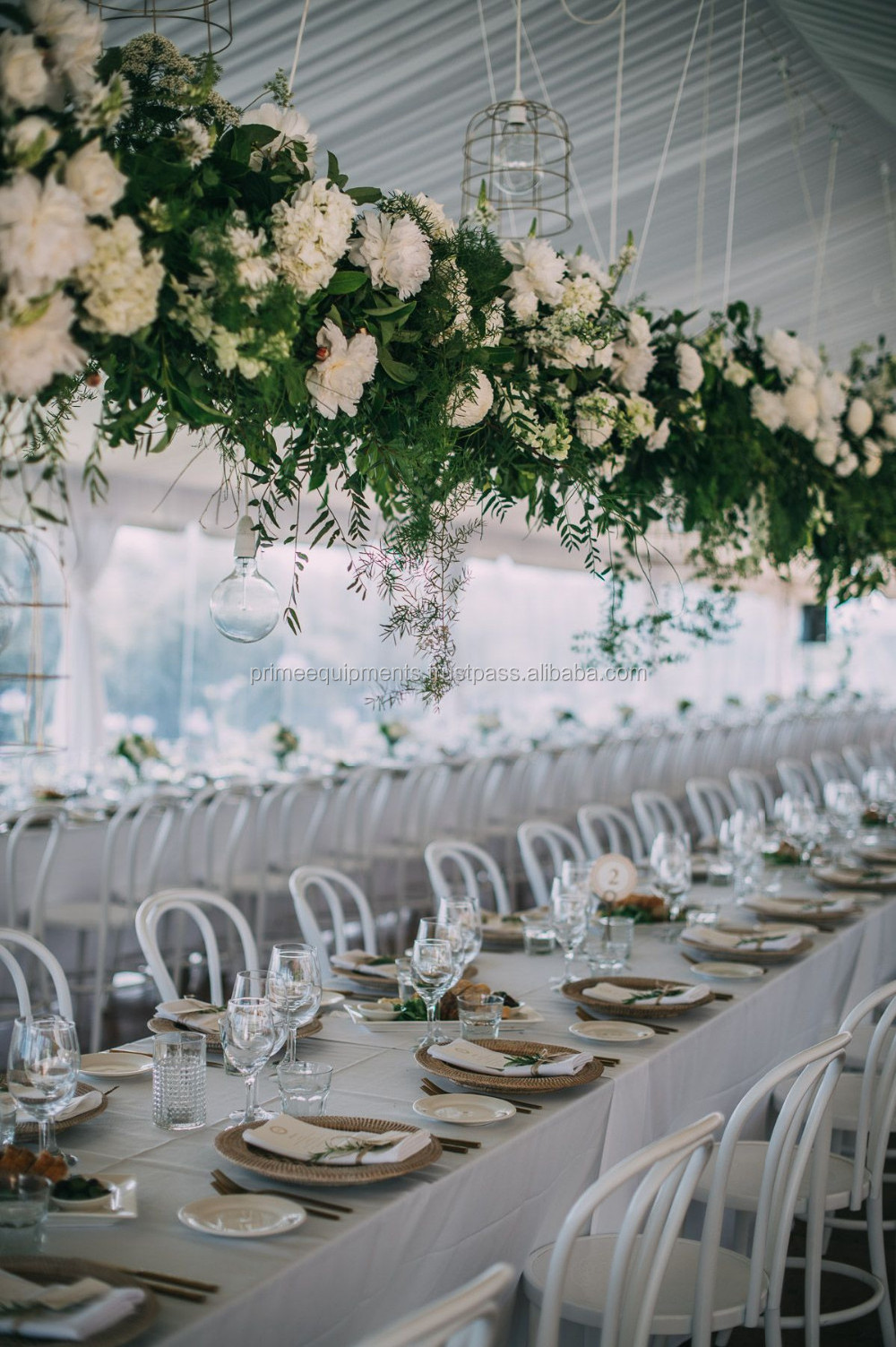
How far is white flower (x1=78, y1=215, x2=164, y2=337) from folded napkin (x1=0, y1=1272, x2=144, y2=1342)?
3.98 feet

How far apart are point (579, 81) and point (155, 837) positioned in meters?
3.76

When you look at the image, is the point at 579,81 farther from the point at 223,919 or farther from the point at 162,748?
the point at 162,748

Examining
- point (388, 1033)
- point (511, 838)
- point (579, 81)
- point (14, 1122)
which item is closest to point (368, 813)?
point (511, 838)

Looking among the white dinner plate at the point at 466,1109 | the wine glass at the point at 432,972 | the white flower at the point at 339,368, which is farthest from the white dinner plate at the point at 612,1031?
the white flower at the point at 339,368

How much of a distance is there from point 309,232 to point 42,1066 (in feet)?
4.42

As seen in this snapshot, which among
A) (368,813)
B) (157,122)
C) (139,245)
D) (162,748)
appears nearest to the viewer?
(139,245)

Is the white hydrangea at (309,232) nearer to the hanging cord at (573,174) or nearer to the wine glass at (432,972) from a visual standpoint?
the wine glass at (432,972)

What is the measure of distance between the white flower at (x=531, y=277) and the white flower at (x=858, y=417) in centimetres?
215

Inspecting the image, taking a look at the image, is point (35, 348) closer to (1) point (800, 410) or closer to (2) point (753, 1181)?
(2) point (753, 1181)

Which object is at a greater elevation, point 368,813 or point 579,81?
point 579,81

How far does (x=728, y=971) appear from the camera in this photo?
3.29 metres

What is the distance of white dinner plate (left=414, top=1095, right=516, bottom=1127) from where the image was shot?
216 cm

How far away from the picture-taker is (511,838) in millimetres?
8102

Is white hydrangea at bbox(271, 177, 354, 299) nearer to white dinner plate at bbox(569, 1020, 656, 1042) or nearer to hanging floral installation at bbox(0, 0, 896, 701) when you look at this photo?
hanging floral installation at bbox(0, 0, 896, 701)
